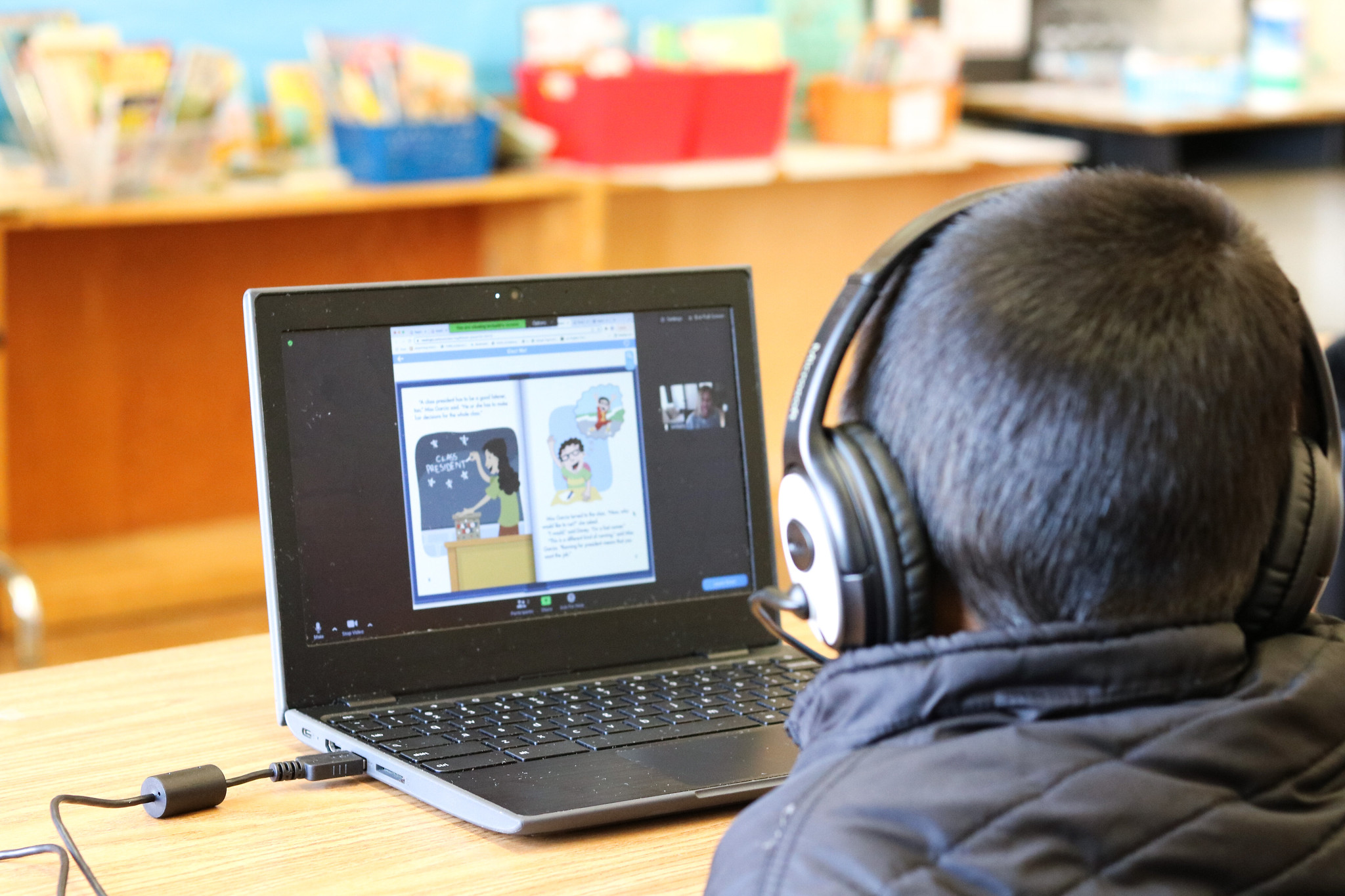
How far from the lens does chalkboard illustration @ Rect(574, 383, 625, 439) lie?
100cm

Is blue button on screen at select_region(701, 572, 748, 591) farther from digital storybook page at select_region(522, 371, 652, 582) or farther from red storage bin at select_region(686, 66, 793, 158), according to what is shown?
red storage bin at select_region(686, 66, 793, 158)

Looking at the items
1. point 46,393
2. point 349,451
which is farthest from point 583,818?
point 46,393

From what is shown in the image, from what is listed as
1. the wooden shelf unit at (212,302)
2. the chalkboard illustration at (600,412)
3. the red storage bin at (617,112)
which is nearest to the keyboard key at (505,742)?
the chalkboard illustration at (600,412)

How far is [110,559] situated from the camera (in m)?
2.53

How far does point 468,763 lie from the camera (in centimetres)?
84

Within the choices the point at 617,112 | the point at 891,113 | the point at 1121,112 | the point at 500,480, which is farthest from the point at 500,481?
the point at 1121,112

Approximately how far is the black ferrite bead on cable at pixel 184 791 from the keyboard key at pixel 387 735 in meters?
0.09

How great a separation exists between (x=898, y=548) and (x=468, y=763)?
1.09ft

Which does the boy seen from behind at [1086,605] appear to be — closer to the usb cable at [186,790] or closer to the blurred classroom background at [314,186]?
the usb cable at [186,790]

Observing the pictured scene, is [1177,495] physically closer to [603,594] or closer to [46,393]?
[603,594]

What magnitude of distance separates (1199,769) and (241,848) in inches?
18.4

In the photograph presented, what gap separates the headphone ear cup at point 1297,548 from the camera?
637 mm

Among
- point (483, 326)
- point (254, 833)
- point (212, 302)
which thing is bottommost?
point (254, 833)

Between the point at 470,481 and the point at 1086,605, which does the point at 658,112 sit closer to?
the point at 470,481
